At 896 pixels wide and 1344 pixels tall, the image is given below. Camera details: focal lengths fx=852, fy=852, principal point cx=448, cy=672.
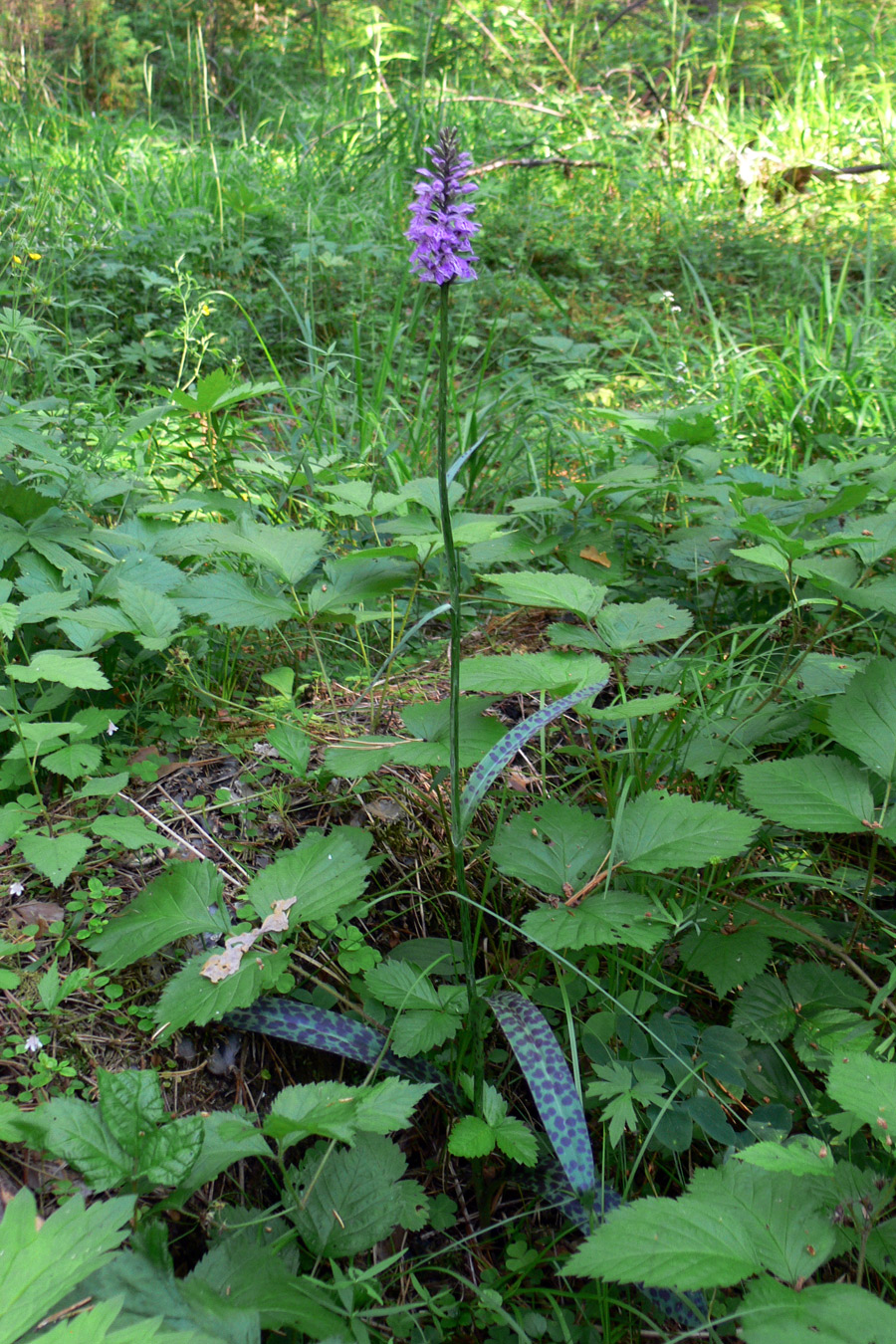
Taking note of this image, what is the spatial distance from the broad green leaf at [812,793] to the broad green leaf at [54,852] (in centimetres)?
92

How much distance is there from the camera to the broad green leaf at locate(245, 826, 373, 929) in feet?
3.65

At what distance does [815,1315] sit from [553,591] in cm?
99

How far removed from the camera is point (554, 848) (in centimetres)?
117

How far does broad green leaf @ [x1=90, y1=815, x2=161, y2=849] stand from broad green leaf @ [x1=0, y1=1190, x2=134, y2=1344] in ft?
1.56

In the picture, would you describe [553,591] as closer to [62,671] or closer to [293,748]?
[293,748]

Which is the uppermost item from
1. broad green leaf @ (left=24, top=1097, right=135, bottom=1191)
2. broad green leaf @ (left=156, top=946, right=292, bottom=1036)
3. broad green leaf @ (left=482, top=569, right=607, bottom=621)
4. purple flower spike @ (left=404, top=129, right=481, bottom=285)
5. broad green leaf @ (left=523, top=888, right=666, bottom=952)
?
purple flower spike @ (left=404, top=129, right=481, bottom=285)

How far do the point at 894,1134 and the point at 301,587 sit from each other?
1.49 metres

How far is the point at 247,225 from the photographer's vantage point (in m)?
3.58

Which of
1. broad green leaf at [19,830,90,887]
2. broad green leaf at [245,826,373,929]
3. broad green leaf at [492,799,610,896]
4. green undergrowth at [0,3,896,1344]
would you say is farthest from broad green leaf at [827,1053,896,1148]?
broad green leaf at [19,830,90,887]

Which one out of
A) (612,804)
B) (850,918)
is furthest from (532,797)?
(850,918)

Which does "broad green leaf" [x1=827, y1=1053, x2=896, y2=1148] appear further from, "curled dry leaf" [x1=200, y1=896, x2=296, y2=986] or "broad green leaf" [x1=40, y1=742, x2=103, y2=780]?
"broad green leaf" [x1=40, y1=742, x2=103, y2=780]

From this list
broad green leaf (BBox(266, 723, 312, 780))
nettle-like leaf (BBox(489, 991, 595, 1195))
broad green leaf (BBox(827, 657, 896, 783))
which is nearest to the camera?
nettle-like leaf (BBox(489, 991, 595, 1195))

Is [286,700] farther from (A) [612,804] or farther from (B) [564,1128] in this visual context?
(B) [564,1128]

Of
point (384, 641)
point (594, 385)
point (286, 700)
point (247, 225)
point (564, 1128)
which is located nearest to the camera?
point (564, 1128)
